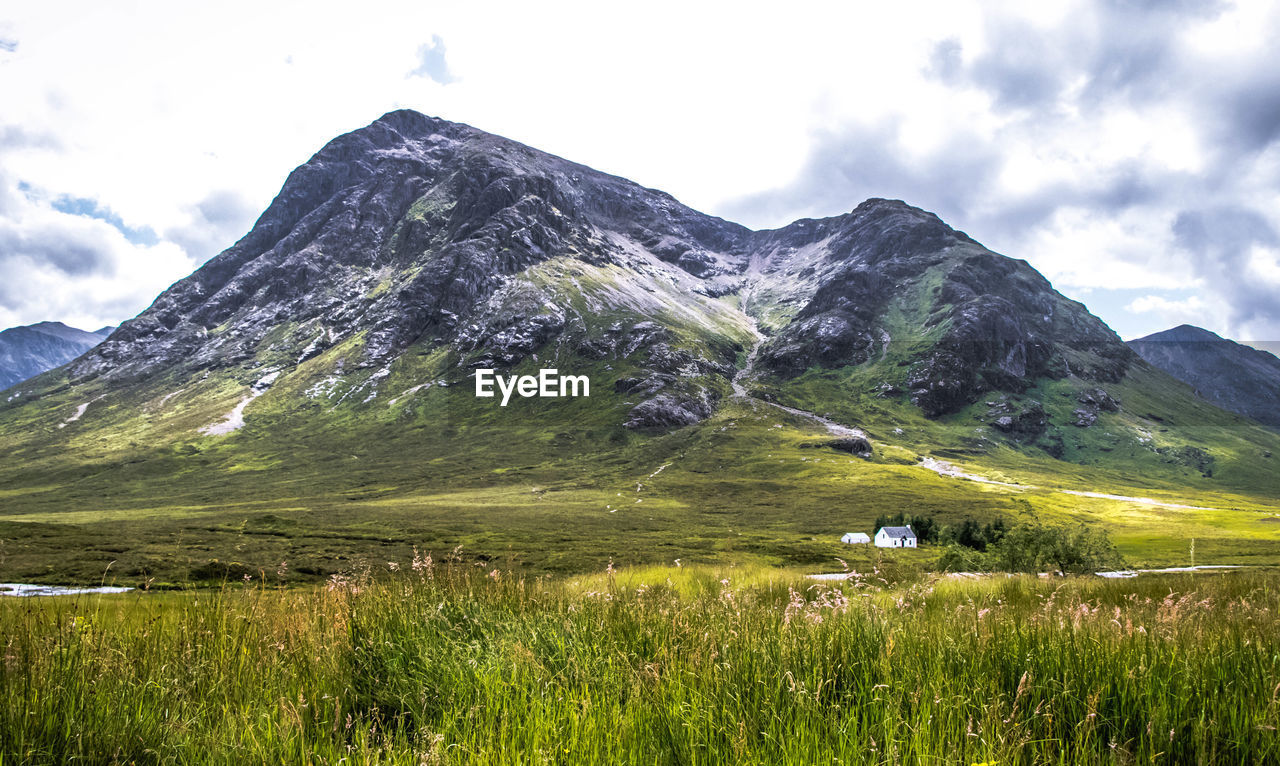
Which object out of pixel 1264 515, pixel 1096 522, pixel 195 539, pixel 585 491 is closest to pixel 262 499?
pixel 585 491

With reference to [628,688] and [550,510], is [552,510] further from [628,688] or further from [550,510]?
[628,688]

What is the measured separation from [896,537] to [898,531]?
1243 mm

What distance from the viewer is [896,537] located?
9062cm

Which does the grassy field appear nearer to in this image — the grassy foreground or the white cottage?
the white cottage

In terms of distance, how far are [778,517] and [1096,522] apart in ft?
206

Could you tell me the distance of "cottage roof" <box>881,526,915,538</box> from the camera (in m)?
91.0

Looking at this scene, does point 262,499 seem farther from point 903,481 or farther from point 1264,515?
point 1264,515

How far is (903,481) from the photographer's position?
160125mm

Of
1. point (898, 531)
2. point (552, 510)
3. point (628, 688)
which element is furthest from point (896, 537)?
point (628, 688)

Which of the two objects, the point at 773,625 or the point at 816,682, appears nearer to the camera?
the point at 816,682

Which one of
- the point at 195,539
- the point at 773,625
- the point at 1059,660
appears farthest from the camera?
the point at 195,539

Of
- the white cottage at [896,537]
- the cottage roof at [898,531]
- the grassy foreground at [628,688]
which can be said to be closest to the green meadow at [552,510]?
the white cottage at [896,537]

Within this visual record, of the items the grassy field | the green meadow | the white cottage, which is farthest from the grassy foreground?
the white cottage

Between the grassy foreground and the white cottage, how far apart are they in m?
93.1
